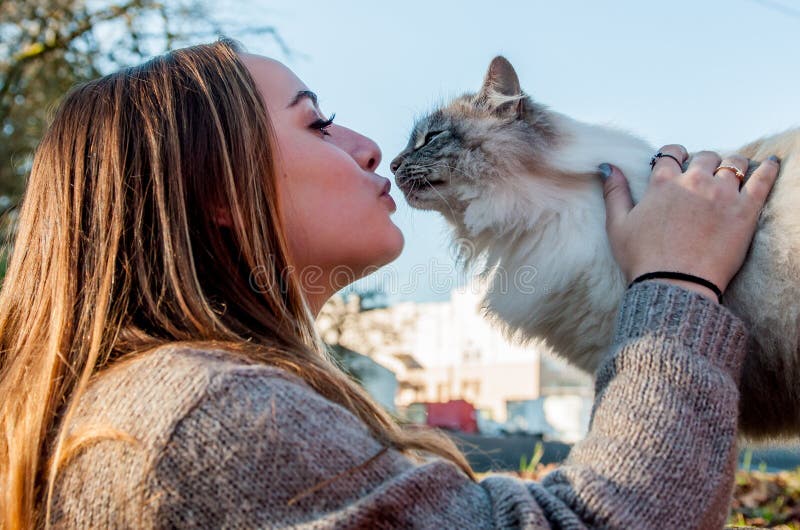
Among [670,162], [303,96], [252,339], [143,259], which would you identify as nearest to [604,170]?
[670,162]

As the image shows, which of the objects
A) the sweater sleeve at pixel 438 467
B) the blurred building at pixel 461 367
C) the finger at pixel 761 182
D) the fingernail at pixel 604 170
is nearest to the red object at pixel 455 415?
the blurred building at pixel 461 367

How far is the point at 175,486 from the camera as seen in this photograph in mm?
999

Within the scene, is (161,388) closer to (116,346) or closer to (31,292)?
(116,346)

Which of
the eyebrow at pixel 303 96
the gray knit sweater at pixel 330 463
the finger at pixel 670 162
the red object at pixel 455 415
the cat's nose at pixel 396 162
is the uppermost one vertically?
the finger at pixel 670 162

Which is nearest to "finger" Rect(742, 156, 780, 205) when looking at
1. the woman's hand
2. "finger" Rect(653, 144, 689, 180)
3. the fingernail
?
the woman's hand

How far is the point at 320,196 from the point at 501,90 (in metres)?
1.31

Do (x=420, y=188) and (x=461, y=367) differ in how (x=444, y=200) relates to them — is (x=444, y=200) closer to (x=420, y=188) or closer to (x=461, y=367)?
(x=420, y=188)

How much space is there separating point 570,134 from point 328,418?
1736 mm

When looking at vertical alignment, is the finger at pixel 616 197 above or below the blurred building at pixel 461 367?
above

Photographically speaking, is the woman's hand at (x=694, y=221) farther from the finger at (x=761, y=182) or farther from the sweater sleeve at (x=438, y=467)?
the sweater sleeve at (x=438, y=467)

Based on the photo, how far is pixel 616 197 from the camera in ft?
6.55

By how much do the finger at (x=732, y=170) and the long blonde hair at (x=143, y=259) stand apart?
3.26 ft

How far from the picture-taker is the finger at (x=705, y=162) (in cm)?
179

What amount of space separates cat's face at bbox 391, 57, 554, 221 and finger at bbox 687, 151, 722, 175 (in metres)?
0.62
